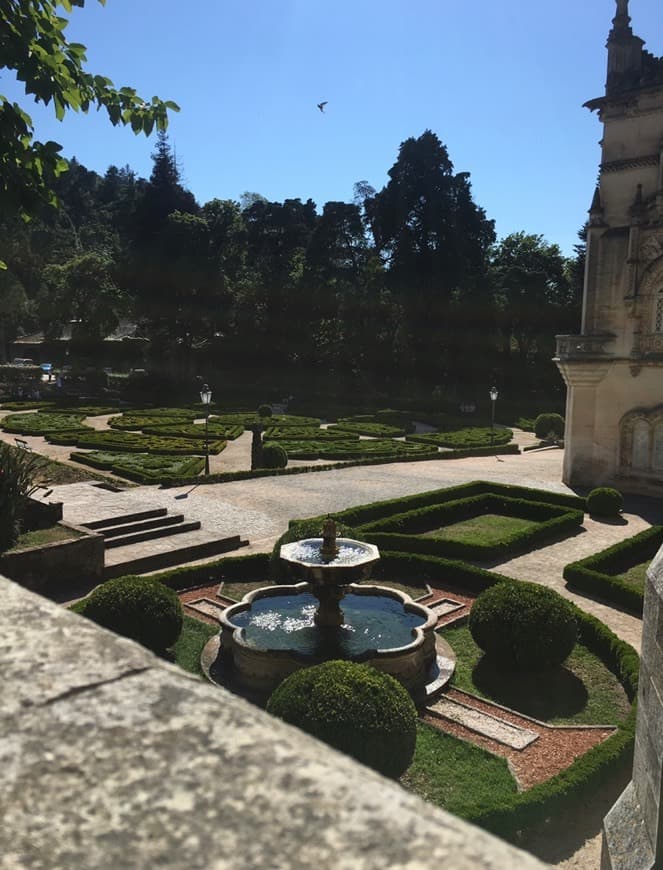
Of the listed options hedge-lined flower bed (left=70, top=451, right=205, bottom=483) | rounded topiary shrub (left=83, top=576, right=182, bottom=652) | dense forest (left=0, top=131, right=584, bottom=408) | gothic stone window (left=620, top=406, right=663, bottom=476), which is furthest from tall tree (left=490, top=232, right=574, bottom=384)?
rounded topiary shrub (left=83, top=576, right=182, bottom=652)

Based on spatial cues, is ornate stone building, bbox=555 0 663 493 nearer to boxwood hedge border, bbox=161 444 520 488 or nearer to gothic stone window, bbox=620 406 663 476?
gothic stone window, bbox=620 406 663 476

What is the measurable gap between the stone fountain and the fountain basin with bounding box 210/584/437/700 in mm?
13

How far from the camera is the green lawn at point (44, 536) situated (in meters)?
12.9

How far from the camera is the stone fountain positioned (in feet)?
30.2

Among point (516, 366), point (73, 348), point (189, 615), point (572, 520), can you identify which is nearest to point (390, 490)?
point (572, 520)

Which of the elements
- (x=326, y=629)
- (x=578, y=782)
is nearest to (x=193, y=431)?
(x=326, y=629)

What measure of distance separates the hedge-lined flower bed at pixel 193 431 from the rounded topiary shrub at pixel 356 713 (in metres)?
24.4

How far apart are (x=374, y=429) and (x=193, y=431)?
8.95m

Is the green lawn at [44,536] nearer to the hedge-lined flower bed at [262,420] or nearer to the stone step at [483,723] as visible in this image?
→ the stone step at [483,723]

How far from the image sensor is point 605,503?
19.0 metres

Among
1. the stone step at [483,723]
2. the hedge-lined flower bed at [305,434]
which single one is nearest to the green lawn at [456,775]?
the stone step at [483,723]

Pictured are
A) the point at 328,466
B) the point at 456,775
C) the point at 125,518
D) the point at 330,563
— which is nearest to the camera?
the point at 456,775

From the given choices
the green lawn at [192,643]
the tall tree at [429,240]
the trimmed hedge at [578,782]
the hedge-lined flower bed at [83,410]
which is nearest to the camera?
the trimmed hedge at [578,782]

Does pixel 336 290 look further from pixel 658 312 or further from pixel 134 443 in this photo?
pixel 658 312
